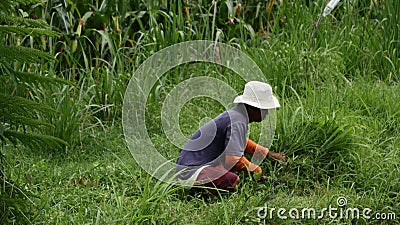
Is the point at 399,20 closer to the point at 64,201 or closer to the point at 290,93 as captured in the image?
the point at 290,93

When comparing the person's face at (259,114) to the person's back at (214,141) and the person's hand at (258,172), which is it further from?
the person's hand at (258,172)

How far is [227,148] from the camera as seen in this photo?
4.09m

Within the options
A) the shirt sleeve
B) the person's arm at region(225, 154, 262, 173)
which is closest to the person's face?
the shirt sleeve

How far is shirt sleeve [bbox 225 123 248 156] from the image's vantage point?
160 inches

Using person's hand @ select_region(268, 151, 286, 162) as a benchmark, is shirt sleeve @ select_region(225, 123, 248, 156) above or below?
above

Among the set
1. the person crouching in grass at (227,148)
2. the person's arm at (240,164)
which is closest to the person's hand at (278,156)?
the person crouching in grass at (227,148)

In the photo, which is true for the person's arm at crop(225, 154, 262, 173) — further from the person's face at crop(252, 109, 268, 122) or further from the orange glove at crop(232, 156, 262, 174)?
the person's face at crop(252, 109, 268, 122)

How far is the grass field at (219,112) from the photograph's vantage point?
3.71m

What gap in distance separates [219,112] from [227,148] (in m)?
1.24

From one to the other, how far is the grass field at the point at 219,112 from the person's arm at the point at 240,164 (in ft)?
0.24

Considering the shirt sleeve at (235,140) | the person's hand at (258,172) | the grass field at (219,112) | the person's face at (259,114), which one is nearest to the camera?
the grass field at (219,112)

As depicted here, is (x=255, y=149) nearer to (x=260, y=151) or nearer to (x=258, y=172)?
(x=260, y=151)

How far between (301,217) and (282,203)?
18 centimetres

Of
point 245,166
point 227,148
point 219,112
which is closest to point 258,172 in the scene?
point 245,166
